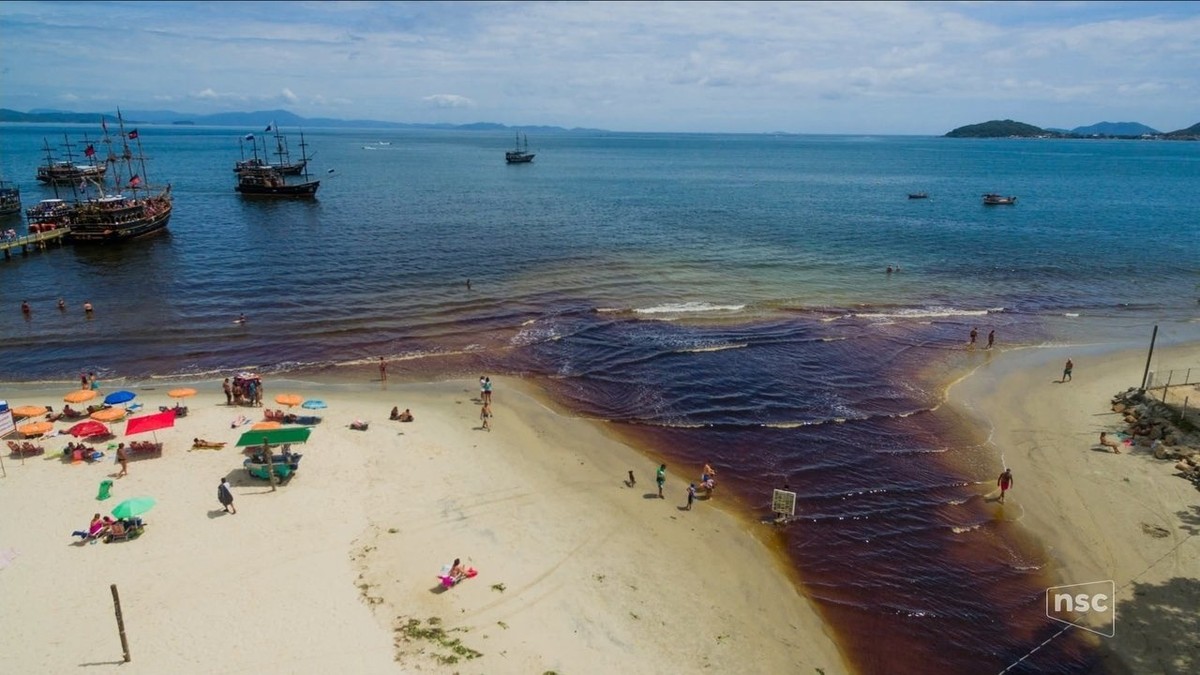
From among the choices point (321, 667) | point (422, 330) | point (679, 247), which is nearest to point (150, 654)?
point (321, 667)

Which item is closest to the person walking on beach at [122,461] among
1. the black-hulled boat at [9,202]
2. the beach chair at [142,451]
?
the beach chair at [142,451]

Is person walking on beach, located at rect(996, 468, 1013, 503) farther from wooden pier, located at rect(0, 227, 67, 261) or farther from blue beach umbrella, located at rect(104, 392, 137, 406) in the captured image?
wooden pier, located at rect(0, 227, 67, 261)

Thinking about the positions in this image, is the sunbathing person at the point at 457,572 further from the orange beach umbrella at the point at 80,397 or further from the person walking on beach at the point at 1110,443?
the person walking on beach at the point at 1110,443

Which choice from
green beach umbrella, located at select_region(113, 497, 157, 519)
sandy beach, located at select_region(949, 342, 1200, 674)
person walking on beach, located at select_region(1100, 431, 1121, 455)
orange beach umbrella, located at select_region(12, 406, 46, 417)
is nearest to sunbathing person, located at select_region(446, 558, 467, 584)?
green beach umbrella, located at select_region(113, 497, 157, 519)

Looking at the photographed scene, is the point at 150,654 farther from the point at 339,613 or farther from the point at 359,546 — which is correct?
the point at 359,546

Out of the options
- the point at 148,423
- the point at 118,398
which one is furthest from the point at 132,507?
the point at 118,398

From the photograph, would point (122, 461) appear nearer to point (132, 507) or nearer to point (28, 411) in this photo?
point (132, 507)
